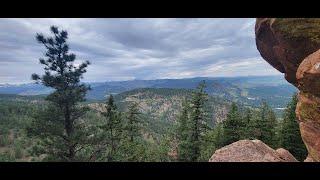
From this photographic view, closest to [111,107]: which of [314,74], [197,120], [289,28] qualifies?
[197,120]

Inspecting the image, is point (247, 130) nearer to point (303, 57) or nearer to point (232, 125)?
point (232, 125)

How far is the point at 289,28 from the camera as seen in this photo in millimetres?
21266

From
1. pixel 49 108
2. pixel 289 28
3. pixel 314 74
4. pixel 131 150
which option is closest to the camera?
pixel 314 74

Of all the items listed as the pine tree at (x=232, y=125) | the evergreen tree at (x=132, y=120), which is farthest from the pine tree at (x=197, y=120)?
the evergreen tree at (x=132, y=120)

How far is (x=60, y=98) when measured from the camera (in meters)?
26.3

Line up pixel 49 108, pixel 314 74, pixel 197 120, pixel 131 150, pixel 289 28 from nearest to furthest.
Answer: pixel 314 74 < pixel 289 28 < pixel 49 108 < pixel 197 120 < pixel 131 150

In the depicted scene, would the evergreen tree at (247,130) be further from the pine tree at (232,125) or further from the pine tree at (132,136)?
the pine tree at (132,136)

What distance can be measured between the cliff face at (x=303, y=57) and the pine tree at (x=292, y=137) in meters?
8.59

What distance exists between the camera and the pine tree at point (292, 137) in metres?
32.0

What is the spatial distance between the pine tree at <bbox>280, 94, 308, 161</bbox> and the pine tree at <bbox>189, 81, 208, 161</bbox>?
8158 mm

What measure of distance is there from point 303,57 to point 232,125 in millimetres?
14197
